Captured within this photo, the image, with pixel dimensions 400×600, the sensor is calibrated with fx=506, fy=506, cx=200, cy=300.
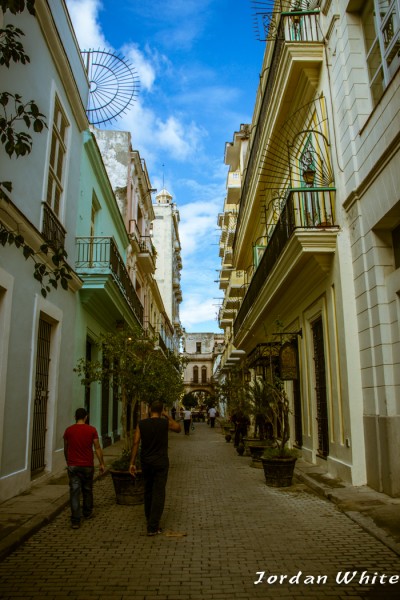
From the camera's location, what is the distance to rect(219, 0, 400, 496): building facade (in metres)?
7.46

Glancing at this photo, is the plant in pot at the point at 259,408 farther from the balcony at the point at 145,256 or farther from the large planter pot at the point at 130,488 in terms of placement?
the balcony at the point at 145,256

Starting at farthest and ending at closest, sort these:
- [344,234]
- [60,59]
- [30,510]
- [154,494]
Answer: [60,59] < [344,234] < [30,510] < [154,494]

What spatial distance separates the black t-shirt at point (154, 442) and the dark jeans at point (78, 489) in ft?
3.31

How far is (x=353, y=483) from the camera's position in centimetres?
791

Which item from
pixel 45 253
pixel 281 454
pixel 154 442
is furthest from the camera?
pixel 281 454

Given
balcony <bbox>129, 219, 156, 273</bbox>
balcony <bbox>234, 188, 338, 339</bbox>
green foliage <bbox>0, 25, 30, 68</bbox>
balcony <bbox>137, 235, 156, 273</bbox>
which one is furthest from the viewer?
balcony <bbox>137, 235, 156, 273</bbox>

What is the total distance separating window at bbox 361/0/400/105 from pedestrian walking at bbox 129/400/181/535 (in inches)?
234

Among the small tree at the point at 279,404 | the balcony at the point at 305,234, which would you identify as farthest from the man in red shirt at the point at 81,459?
the balcony at the point at 305,234

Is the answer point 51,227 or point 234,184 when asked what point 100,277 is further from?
point 234,184

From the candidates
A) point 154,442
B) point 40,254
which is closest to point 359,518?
point 154,442

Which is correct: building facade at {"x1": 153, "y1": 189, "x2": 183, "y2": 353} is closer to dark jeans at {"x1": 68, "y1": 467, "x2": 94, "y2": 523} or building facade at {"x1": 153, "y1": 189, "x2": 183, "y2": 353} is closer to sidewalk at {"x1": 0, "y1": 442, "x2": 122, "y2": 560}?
sidewalk at {"x1": 0, "y1": 442, "x2": 122, "y2": 560}

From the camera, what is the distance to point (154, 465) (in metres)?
6.00

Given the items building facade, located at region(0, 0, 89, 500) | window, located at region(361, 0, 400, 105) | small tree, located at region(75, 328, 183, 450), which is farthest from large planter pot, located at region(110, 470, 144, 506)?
window, located at region(361, 0, 400, 105)

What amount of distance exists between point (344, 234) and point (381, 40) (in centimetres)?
308
